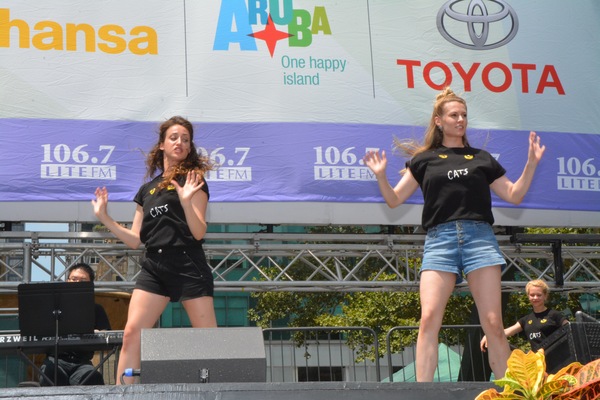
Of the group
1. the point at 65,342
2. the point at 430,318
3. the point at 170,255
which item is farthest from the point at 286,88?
the point at 430,318

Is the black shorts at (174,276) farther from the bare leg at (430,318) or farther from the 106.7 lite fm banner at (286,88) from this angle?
the 106.7 lite fm banner at (286,88)

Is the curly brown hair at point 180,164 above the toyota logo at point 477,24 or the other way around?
the other way around

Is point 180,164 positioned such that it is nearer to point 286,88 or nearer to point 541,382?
point 286,88

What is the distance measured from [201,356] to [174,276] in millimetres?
1401

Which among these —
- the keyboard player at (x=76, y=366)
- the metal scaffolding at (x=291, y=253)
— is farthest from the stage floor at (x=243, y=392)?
the metal scaffolding at (x=291, y=253)

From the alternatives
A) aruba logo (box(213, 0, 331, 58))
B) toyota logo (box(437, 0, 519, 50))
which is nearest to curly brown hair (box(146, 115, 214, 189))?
aruba logo (box(213, 0, 331, 58))

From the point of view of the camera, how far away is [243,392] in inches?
128

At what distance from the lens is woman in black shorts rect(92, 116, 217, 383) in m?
4.93

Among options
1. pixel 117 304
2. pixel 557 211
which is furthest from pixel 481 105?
pixel 117 304

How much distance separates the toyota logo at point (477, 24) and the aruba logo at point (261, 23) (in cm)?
124

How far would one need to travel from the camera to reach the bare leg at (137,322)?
4.88m

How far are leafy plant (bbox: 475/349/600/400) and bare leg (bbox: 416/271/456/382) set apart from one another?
2078mm

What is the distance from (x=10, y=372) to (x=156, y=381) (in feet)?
41.5

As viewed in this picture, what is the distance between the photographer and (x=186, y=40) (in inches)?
311
